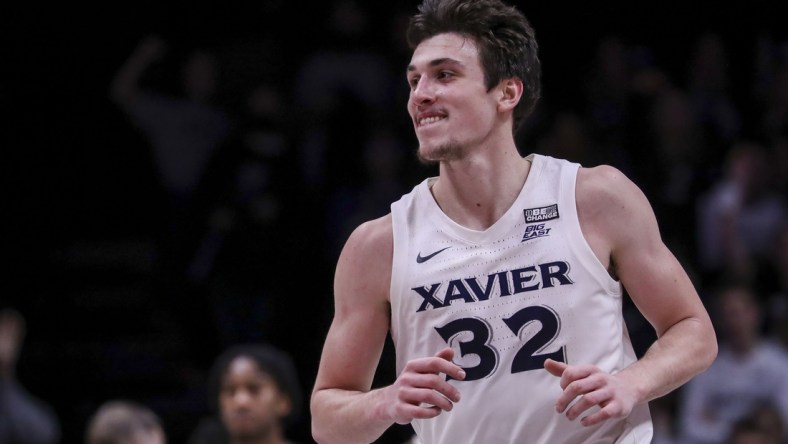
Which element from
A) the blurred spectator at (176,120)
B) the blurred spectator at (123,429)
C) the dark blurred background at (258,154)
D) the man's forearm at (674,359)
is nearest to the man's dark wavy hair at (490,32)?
the man's forearm at (674,359)

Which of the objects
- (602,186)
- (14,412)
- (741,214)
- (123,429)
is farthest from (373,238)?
(741,214)

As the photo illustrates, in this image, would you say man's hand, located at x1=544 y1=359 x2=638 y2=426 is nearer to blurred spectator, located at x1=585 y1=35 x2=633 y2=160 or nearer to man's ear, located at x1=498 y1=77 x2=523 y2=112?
man's ear, located at x1=498 y1=77 x2=523 y2=112

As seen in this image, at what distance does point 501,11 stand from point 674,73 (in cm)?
660

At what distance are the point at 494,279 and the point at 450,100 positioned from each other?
1.86 feet

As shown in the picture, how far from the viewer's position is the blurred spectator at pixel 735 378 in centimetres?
838

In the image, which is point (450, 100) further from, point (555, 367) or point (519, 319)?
point (555, 367)

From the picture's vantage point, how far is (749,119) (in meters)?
10.2

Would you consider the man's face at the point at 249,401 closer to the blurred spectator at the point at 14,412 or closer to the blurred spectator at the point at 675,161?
the blurred spectator at the point at 14,412

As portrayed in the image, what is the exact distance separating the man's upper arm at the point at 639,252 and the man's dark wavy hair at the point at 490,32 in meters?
0.49

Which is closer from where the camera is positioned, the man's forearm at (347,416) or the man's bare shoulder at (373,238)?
the man's forearm at (347,416)

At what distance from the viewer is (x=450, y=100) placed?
415 centimetres

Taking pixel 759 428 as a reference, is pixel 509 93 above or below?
above

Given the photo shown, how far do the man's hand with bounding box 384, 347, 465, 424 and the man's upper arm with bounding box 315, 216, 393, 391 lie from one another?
0.55 metres

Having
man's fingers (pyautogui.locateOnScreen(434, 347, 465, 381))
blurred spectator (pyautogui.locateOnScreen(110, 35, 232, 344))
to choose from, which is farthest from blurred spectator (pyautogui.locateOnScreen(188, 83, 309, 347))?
man's fingers (pyautogui.locateOnScreen(434, 347, 465, 381))
